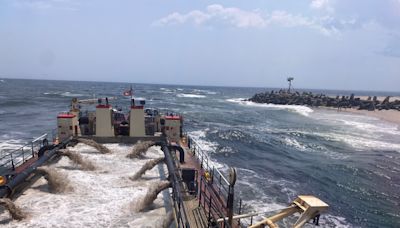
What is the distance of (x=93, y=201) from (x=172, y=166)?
154 inches

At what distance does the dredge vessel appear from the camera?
11328 millimetres

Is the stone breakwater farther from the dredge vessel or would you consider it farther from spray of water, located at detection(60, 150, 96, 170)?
spray of water, located at detection(60, 150, 96, 170)

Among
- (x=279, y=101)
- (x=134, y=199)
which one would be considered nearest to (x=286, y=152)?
(x=134, y=199)

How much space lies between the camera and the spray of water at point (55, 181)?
1355cm

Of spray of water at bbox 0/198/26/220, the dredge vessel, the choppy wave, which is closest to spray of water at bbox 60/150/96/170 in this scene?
the dredge vessel

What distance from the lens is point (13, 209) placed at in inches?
433

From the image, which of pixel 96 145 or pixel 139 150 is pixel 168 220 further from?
pixel 96 145

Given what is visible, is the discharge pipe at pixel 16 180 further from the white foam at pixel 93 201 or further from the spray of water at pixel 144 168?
the spray of water at pixel 144 168

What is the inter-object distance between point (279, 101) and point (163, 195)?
332 feet

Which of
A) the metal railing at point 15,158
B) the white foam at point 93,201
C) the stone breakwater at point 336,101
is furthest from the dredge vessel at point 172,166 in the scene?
the stone breakwater at point 336,101

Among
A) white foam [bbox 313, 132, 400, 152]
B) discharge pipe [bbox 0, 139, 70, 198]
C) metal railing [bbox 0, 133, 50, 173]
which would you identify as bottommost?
white foam [bbox 313, 132, 400, 152]

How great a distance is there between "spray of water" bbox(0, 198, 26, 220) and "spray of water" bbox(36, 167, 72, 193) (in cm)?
237

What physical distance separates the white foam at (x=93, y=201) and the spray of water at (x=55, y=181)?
321mm

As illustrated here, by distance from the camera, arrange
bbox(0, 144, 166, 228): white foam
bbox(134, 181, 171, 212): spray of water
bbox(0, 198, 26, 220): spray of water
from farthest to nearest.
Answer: bbox(134, 181, 171, 212): spray of water → bbox(0, 144, 166, 228): white foam → bbox(0, 198, 26, 220): spray of water
